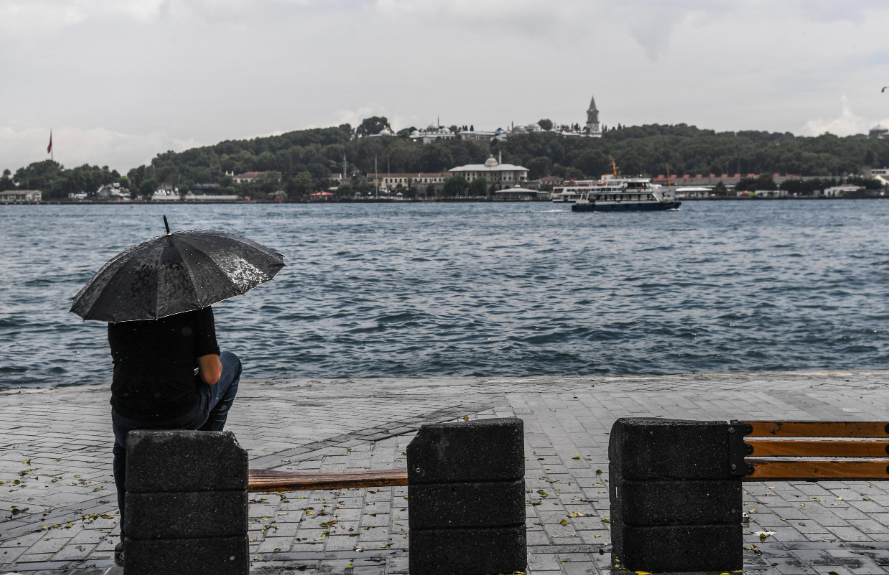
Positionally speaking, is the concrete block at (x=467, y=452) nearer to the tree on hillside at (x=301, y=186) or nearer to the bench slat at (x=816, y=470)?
the bench slat at (x=816, y=470)

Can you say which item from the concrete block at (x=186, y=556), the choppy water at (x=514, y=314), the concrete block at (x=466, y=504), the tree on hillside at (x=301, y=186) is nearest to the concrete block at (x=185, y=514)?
the concrete block at (x=186, y=556)

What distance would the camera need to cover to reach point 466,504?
13.5ft

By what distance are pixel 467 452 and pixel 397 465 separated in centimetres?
216

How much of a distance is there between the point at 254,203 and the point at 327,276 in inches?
6346

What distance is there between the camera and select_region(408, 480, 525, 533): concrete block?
409 centimetres

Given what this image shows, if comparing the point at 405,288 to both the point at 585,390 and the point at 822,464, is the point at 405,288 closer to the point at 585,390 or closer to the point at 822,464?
the point at 585,390

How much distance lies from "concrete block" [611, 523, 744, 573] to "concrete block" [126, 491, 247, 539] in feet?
5.95

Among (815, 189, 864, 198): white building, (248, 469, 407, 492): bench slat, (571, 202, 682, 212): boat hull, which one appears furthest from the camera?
(815, 189, 864, 198): white building

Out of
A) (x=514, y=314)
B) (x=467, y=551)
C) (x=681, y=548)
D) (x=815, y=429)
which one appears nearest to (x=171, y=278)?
(x=467, y=551)

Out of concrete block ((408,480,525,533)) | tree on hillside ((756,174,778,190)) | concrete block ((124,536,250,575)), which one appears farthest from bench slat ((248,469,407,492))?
tree on hillside ((756,174,778,190))

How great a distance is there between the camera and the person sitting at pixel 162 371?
405cm

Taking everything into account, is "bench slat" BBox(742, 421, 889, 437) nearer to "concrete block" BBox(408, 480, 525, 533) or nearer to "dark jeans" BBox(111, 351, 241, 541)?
"concrete block" BBox(408, 480, 525, 533)

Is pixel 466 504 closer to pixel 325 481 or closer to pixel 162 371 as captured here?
pixel 325 481

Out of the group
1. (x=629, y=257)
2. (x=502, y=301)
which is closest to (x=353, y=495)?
(x=502, y=301)
